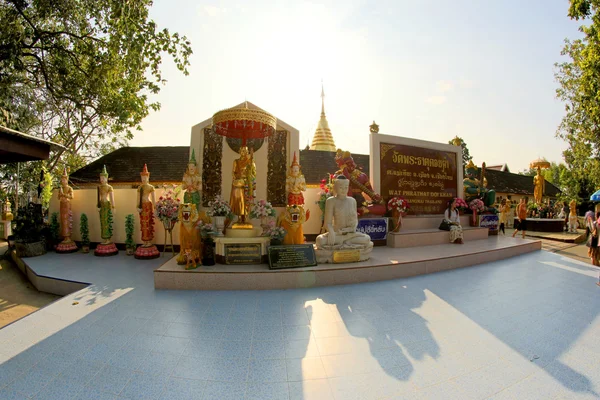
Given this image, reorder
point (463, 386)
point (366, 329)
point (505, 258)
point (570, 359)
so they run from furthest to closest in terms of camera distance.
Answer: point (505, 258)
point (366, 329)
point (570, 359)
point (463, 386)

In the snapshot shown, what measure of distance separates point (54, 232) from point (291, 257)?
838cm

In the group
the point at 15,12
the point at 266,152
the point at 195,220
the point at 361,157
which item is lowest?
the point at 195,220

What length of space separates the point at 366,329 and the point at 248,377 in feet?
5.30

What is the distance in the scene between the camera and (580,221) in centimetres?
1797

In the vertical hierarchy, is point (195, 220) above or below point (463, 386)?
above

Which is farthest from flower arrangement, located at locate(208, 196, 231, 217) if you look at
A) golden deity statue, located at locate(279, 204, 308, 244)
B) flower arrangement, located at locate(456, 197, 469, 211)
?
flower arrangement, located at locate(456, 197, 469, 211)

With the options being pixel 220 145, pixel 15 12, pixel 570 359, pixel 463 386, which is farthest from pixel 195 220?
pixel 15 12

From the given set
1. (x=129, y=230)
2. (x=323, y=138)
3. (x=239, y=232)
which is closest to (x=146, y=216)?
(x=129, y=230)

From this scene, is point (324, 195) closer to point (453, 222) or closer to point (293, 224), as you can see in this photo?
point (293, 224)

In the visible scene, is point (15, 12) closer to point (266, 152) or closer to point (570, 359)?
point (266, 152)

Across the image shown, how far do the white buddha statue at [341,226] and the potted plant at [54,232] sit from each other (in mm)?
8662

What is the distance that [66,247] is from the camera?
820 cm

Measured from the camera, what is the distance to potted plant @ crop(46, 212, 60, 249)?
8539 mm

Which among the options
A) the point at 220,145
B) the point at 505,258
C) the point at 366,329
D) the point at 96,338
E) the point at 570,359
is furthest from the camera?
the point at 505,258
